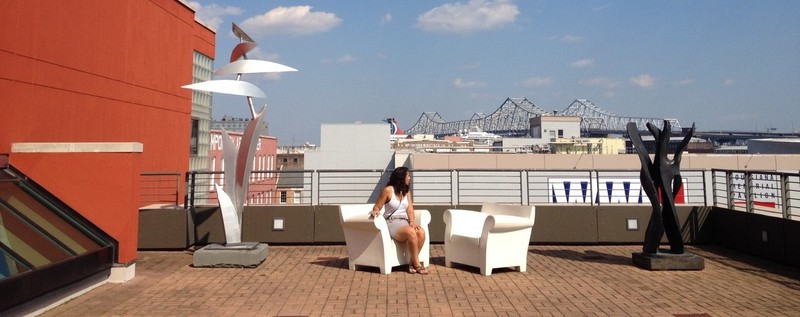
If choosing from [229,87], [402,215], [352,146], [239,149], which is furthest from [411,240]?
[352,146]

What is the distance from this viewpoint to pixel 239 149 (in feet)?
24.1

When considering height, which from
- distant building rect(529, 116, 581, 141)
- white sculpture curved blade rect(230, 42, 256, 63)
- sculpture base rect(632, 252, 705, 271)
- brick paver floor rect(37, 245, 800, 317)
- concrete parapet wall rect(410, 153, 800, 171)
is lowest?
brick paver floor rect(37, 245, 800, 317)

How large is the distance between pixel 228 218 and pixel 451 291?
3.45 metres

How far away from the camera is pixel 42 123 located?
24.2ft

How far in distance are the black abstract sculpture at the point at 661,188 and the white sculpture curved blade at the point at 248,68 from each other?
5.10m

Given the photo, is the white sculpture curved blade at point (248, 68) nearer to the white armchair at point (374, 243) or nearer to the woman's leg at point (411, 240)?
the white armchair at point (374, 243)

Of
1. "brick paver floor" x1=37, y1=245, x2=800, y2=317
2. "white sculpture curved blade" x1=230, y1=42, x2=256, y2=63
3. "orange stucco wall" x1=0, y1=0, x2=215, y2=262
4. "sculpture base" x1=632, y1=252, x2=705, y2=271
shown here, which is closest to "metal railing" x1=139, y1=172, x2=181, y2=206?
"orange stucco wall" x1=0, y1=0, x2=215, y2=262

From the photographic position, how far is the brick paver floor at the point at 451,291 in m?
4.79

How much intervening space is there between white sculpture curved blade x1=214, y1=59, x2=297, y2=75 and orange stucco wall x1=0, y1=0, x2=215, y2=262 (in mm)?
1808

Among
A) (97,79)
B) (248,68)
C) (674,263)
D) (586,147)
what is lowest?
(674,263)

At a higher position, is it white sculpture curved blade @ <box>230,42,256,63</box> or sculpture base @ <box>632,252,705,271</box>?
white sculpture curved blade @ <box>230,42,256,63</box>

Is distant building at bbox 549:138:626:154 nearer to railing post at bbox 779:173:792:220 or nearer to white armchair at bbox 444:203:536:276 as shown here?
railing post at bbox 779:173:792:220

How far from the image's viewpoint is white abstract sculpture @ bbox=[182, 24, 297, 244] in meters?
7.10

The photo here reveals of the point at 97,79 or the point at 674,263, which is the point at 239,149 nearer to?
the point at 97,79
